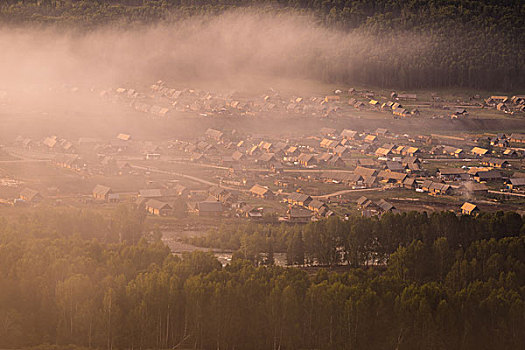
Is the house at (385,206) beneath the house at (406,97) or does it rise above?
→ beneath

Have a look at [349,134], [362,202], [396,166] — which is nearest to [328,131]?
[349,134]

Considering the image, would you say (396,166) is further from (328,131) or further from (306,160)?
(328,131)

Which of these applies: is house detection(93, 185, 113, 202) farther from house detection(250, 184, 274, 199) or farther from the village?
house detection(250, 184, 274, 199)

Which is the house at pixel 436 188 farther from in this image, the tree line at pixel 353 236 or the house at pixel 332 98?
the house at pixel 332 98

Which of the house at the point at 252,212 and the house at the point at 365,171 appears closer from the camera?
the house at the point at 252,212

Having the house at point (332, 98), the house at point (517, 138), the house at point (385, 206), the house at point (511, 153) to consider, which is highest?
the house at point (332, 98)

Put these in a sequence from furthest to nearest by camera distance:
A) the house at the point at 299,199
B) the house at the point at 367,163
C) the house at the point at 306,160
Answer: the house at the point at 306,160
the house at the point at 367,163
the house at the point at 299,199

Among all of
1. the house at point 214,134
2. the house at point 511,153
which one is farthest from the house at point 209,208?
the house at point 511,153

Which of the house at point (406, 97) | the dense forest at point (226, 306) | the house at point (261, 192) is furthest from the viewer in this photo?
the house at point (406, 97)
